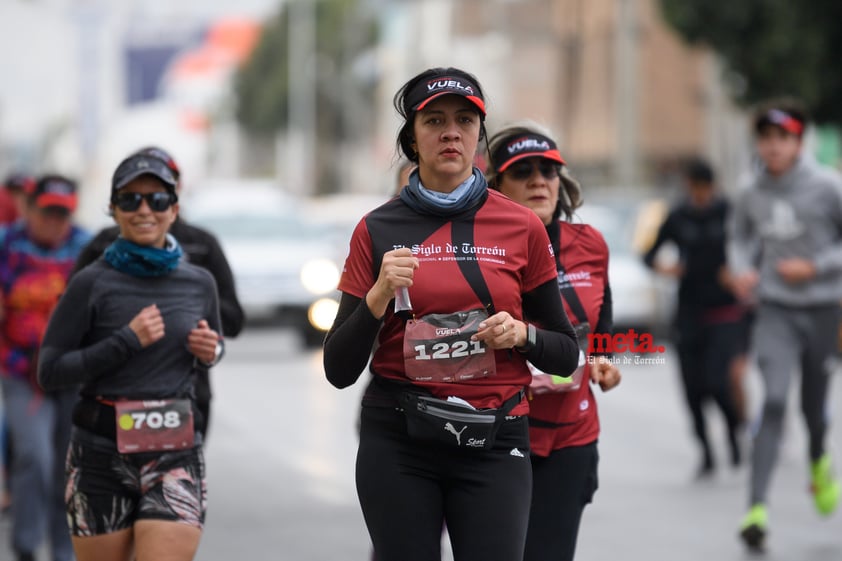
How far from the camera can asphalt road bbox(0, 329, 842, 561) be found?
8.80 metres

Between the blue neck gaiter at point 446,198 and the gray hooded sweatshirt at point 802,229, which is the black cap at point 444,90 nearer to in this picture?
the blue neck gaiter at point 446,198

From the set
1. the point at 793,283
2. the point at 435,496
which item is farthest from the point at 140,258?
the point at 793,283

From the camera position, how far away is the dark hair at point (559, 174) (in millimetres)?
5629

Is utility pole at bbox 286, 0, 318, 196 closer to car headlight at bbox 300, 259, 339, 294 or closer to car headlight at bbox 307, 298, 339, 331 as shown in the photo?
car headlight at bbox 300, 259, 339, 294

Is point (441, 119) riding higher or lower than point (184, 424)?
higher

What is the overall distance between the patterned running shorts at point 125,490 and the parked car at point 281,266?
1490 cm

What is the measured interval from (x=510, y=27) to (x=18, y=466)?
6588cm

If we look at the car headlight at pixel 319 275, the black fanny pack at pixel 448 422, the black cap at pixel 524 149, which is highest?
the black cap at pixel 524 149

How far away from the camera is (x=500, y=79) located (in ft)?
245

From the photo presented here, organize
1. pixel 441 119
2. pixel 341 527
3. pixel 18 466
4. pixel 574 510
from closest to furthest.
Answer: pixel 441 119 < pixel 574 510 < pixel 18 466 < pixel 341 527

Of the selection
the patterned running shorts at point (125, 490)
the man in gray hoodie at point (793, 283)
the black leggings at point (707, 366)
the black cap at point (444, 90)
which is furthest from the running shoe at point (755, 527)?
the black cap at point (444, 90)

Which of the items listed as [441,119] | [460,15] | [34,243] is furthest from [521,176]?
[460,15]

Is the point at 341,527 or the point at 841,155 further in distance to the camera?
the point at 841,155

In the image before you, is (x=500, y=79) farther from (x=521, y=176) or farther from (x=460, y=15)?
(x=521, y=176)
